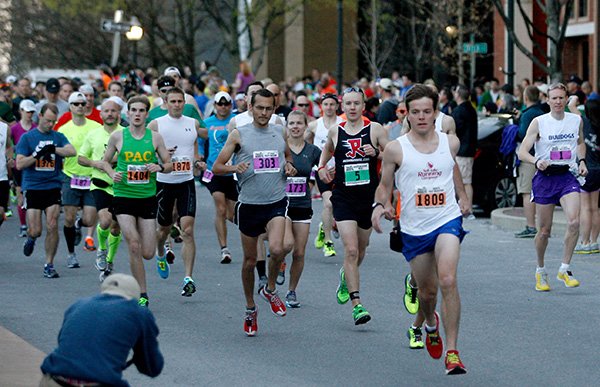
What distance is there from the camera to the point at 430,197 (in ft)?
31.3

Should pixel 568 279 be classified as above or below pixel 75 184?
below

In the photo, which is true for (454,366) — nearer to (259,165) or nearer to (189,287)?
(259,165)

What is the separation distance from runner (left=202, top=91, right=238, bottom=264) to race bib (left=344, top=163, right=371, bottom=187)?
430cm

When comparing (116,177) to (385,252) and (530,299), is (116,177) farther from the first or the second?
(385,252)

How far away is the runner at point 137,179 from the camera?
1245 cm

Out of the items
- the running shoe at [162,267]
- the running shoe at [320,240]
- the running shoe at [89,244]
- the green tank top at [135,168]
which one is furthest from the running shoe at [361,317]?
the running shoe at [89,244]

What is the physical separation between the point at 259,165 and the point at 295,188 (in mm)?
1500

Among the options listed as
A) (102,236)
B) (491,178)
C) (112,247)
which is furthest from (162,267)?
(491,178)

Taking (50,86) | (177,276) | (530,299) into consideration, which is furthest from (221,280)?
(50,86)

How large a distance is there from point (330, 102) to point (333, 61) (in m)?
39.0

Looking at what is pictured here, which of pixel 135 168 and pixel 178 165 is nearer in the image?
pixel 135 168

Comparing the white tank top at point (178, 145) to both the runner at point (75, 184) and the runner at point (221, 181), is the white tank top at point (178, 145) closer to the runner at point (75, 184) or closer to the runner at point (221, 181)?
the runner at point (75, 184)

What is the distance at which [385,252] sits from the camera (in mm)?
17188

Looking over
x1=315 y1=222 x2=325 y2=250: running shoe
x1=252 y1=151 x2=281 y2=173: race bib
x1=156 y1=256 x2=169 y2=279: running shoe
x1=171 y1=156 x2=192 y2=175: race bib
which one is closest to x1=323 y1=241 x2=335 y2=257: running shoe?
x1=315 y1=222 x2=325 y2=250: running shoe
